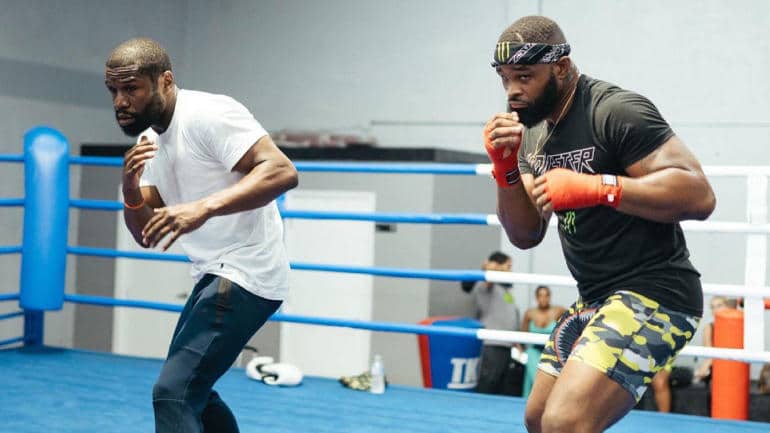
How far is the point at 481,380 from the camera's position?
304 inches

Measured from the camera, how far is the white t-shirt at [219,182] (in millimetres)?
2611

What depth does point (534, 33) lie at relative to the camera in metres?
2.39

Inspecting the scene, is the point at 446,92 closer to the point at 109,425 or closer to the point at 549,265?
the point at 549,265

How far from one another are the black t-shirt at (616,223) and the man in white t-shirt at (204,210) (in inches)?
28.2

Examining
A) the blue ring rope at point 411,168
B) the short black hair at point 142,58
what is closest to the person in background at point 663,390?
the blue ring rope at point 411,168

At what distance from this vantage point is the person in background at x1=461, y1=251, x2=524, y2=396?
7.75 m

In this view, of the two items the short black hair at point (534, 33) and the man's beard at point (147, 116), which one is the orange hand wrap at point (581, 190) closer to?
the short black hair at point (534, 33)

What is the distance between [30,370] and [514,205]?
3.03m

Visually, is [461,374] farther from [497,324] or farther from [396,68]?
[396,68]

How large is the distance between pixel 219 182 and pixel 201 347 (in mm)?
446

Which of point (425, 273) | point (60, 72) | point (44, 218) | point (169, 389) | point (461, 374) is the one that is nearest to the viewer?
point (169, 389)

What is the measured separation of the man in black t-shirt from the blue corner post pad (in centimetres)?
305

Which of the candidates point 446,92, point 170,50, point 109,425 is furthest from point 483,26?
point 109,425

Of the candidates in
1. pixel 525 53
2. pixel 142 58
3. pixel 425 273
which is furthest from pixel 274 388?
pixel 525 53
